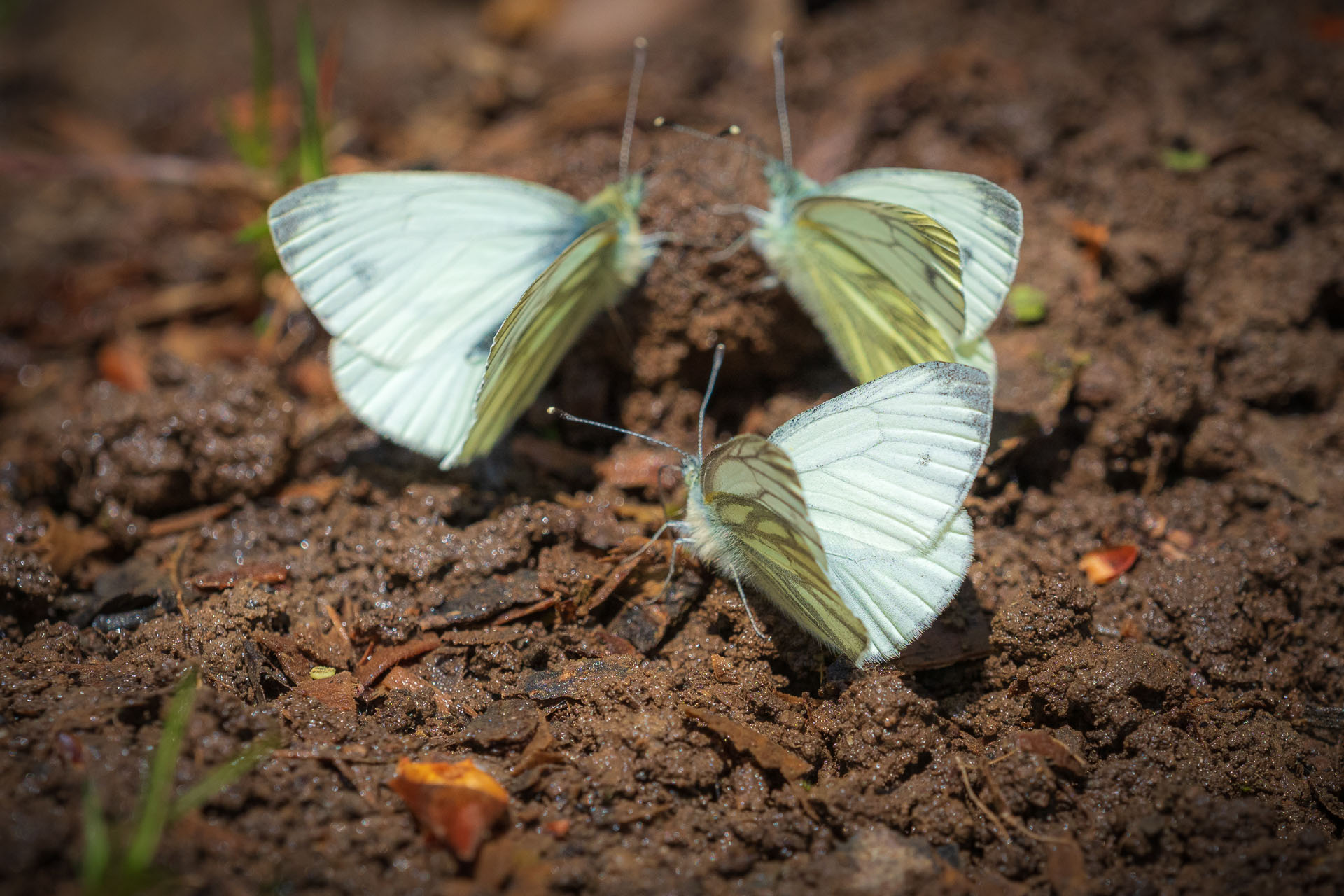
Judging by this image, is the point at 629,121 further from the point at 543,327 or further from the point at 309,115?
the point at 309,115

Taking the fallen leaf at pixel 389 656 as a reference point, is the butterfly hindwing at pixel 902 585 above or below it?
above

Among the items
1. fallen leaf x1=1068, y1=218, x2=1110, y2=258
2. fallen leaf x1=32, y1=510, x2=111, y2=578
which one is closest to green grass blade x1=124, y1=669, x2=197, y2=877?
fallen leaf x1=32, y1=510, x2=111, y2=578

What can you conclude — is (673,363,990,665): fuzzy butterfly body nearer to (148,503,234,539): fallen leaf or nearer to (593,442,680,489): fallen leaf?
(593,442,680,489): fallen leaf

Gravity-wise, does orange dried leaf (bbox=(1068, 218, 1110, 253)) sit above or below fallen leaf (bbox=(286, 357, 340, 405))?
above

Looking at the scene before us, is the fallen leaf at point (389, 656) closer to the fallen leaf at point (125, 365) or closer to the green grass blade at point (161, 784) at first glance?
the green grass blade at point (161, 784)

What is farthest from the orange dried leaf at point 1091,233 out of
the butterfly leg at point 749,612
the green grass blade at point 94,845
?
the green grass blade at point 94,845

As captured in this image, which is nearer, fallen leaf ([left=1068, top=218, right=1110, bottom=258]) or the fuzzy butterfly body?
the fuzzy butterfly body

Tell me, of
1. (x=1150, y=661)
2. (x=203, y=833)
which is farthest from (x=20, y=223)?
(x=1150, y=661)
